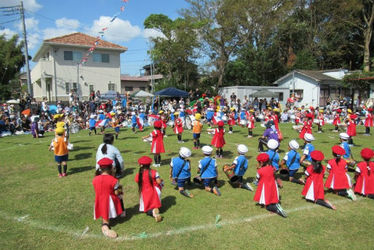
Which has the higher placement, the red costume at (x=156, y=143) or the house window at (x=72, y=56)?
the house window at (x=72, y=56)

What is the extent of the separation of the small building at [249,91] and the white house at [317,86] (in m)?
1.43

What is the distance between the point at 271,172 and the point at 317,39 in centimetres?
4079

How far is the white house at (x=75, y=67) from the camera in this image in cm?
3006

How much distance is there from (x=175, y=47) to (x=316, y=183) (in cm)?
2866

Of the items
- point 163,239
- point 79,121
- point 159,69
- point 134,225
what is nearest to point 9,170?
point 134,225

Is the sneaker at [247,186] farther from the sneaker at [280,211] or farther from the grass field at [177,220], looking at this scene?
the sneaker at [280,211]

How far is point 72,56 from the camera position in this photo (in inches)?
1224

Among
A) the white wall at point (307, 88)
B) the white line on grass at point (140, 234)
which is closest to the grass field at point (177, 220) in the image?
the white line on grass at point (140, 234)

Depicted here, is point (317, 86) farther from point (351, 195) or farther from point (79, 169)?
point (79, 169)

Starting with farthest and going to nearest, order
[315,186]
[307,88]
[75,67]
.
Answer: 1. [307,88]
2. [75,67]
3. [315,186]

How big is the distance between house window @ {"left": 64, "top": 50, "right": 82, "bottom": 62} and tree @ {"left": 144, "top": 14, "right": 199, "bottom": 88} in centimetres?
870

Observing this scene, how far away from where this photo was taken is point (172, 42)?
32.6 m

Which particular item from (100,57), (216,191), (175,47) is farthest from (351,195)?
(100,57)

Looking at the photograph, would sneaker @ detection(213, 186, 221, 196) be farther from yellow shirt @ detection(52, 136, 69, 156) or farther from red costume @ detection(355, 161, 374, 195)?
yellow shirt @ detection(52, 136, 69, 156)
